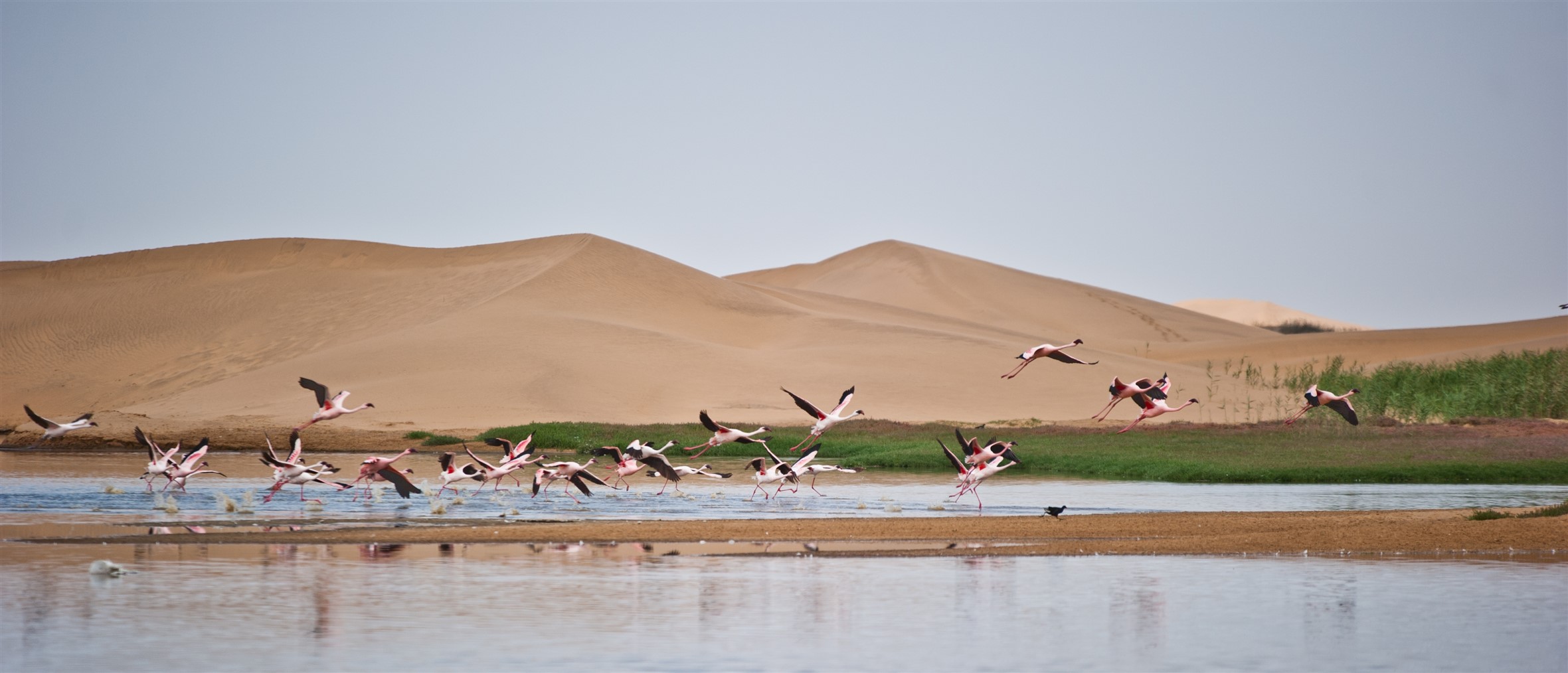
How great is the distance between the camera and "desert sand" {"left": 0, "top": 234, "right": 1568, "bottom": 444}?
61.6 m

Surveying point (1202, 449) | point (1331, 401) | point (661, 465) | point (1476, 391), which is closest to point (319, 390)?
point (661, 465)

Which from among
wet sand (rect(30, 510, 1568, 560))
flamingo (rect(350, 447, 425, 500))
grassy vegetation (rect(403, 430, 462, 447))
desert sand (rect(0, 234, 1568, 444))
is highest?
desert sand (rect(0, 234, 1568, 444))

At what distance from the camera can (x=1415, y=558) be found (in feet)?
51.8

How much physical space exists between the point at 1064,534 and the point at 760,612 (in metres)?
7.23

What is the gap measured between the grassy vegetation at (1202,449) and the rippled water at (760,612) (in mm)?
15585

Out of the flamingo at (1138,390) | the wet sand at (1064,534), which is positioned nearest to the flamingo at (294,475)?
the wet sand at (1064,534)

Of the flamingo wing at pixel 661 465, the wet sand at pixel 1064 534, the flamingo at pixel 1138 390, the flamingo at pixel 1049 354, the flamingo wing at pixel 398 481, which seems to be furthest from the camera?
Answer: the flamingo wing at pixel 661 465

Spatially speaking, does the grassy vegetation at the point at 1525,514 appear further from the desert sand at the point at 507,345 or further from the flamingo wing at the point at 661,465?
the desert sand at the point at 507,345

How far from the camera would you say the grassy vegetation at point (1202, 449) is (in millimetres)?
29922

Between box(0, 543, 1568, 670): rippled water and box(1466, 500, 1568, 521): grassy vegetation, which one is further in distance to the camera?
box(1466, 500, 1568, 521): grassy vegetation

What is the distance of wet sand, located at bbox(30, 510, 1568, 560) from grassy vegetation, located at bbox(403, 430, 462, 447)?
25116mm

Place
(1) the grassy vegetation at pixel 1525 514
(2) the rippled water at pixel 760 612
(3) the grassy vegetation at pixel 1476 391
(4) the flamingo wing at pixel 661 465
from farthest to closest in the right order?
(3) the grassy vegetation at pixel 1476 391, (4) the flamingo wing at pixel 661 465, (1) the grassy vegetation at pixel 1525 514, (2) the rippled water at pixel 760 612

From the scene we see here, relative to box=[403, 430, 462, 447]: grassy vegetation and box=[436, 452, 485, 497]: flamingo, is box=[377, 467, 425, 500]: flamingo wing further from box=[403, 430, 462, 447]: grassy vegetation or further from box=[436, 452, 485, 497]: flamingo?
box=[403, 430, 462, 447]: grassy vegetation

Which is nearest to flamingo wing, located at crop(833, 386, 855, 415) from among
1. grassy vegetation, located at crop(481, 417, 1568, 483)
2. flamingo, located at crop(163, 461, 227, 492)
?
flamingo, located at crop(163, 461, 227, 492)
